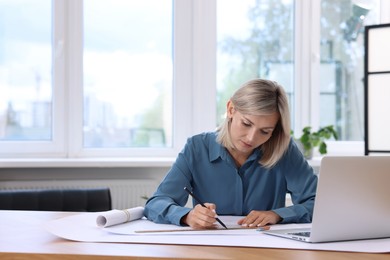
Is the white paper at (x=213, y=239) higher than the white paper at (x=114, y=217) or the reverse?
the reverse

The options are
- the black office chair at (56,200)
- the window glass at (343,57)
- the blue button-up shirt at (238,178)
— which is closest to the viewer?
the blue button-up shirt at (238,178)

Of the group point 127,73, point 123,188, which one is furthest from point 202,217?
point 127,73

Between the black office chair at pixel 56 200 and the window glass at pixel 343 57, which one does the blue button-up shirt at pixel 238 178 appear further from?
the window glass at pixel 343 57

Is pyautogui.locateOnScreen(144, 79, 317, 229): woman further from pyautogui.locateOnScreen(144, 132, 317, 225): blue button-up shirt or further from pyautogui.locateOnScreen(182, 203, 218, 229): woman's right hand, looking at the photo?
pyautogui.locateOnScreen(182, 203, 218, 229): woman's right hand

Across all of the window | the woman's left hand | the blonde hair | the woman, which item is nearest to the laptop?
the woman's left hand

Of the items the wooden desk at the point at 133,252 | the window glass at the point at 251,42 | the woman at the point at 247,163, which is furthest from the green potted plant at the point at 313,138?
the wooden desk at the point at 133,252

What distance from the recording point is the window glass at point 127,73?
138 inches

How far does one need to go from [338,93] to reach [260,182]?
75.5 inches

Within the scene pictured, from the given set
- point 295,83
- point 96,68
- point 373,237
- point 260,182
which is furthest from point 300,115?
point 373,237

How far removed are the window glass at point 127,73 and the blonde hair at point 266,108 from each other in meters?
1.56

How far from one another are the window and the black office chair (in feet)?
3.70

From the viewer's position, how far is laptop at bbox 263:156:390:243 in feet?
4.31

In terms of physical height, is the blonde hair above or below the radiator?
above

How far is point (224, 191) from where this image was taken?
2020mm
